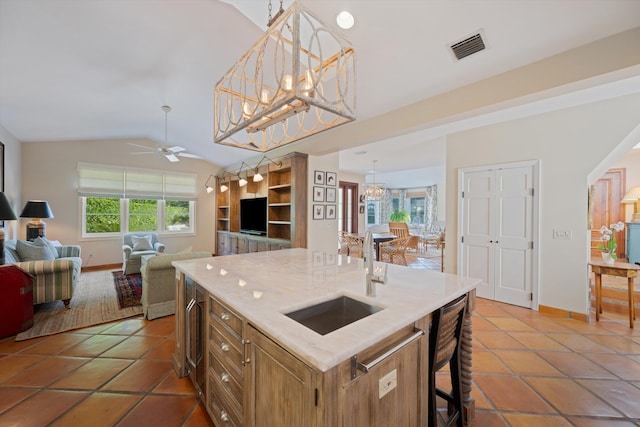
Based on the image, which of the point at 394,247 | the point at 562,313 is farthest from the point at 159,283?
the point at 562,313

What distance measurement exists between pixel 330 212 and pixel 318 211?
0.31m

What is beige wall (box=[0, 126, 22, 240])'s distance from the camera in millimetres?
4340

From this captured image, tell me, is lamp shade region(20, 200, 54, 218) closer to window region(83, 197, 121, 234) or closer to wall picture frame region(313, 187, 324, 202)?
window region(83, 197, 121, 234)

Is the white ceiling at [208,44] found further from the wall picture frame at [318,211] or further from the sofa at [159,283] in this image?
the sofa at [159,283]

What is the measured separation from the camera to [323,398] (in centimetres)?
83

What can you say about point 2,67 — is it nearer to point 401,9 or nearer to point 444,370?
point 401,9

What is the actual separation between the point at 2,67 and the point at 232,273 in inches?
143

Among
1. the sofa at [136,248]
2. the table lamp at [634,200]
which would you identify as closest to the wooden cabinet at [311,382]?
the sofa at [136,248]

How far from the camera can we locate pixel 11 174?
461 cm

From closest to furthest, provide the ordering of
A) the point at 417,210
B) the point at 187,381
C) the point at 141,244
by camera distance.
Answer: the point at 187,381
the point at 141,244
the point at 417,210

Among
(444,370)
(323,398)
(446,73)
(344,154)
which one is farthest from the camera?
(344,154)

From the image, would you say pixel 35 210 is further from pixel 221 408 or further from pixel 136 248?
pixel 221 408

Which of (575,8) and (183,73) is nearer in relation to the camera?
(575,8)

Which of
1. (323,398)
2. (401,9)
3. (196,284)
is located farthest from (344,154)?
(323,398)
